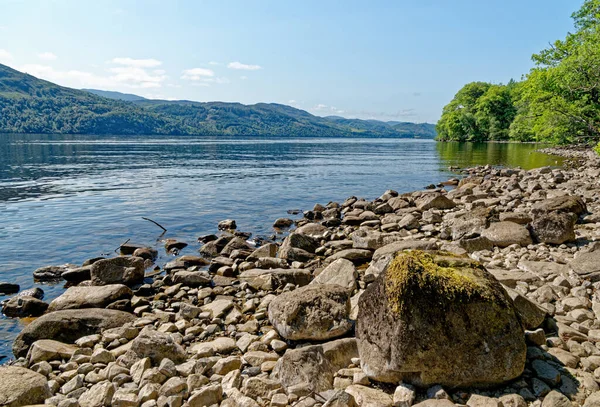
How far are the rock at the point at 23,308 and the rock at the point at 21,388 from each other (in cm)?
467

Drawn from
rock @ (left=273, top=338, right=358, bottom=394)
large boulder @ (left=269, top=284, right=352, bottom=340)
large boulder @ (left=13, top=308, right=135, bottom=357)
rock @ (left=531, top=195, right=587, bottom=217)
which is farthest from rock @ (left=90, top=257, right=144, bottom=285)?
rock @ (left=531, top=195, right=587, bottom=217)

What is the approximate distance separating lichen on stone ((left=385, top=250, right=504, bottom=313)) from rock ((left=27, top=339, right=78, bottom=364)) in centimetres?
615

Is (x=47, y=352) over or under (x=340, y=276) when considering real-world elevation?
under

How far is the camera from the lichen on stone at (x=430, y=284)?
5477mm

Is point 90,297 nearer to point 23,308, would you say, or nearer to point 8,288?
point 23,308

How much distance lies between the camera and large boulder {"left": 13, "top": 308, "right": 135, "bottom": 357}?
829 cm

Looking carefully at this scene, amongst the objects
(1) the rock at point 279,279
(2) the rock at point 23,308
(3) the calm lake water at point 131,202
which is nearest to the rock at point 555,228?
(1) the rock at point 279,279

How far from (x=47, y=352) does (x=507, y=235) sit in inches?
481

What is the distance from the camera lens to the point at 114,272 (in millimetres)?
12086

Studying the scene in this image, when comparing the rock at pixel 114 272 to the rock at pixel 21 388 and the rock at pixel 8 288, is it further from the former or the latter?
the rock at pixel 21 388

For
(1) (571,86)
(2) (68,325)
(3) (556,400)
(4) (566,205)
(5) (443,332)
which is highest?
(1) (571,86)

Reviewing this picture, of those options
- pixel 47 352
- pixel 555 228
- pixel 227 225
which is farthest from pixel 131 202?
pixel 555 228

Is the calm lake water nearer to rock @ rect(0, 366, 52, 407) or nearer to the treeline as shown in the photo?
rock @ rect(0, 366, 52, 407)

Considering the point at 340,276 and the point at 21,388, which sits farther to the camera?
the point at 340,276
